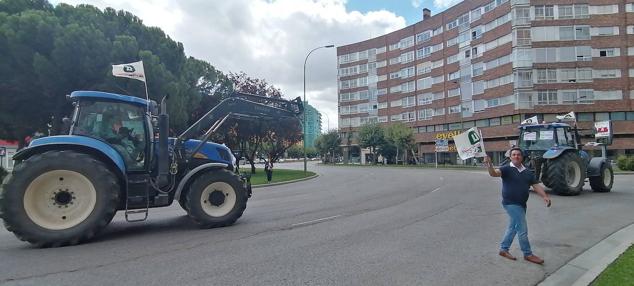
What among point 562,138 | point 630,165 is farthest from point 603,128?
point 562,138

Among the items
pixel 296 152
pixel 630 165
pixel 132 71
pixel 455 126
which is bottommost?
pixel 630 165

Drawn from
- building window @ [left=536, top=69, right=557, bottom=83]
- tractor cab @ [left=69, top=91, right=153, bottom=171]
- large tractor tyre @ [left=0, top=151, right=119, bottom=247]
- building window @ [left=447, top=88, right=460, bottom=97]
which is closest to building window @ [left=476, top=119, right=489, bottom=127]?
building window @ [left=447, top=88, right=460, bottom=97]

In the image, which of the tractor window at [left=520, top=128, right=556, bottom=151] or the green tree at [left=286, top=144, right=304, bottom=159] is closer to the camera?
the tractor window at [left=520, top=128, right=556, bottom=151]

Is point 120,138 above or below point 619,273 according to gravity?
above

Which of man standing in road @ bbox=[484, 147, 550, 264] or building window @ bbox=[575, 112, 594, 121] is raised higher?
building window @ bbox=[575, 112, 594, 121]

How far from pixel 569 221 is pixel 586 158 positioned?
24.2 feet

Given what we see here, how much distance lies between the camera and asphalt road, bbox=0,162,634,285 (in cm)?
502

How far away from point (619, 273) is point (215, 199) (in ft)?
22.4

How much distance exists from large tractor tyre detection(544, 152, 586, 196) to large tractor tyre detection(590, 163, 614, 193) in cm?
129

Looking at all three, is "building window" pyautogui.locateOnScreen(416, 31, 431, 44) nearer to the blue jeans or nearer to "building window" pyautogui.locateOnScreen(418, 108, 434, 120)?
"building window" pyautogui.locateOnScreen(418, 108, 434, 120)

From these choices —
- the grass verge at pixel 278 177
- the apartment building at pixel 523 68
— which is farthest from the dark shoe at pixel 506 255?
the apartment building at pixel 523 68

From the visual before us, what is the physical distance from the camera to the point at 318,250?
6336 mm

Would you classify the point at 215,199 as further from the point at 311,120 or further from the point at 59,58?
the point at 311,120

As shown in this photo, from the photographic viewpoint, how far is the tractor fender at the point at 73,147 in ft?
22.3
